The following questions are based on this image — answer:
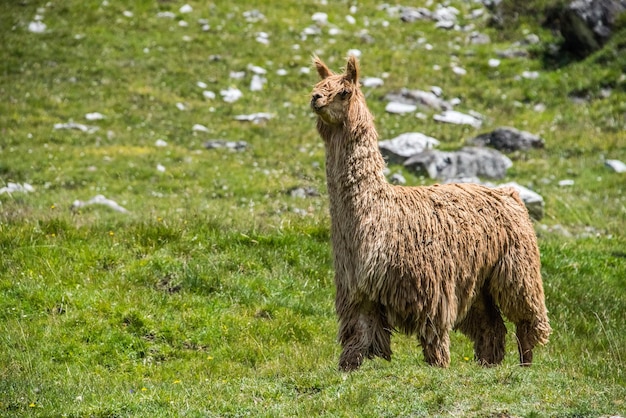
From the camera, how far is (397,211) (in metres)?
8.26

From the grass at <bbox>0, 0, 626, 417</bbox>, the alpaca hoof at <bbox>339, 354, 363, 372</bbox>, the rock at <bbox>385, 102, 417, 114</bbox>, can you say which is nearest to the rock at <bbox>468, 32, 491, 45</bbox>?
the grass at <bbox>0, 0, 626, 417</bbox>

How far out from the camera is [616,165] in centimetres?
2042

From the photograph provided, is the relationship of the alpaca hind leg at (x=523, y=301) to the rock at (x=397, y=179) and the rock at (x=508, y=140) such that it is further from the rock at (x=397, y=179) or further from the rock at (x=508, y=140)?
the rock at (x=508, y=140)

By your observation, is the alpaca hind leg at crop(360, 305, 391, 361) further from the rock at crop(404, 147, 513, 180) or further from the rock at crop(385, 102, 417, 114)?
the rock at crop(385, 102, 417, 114)

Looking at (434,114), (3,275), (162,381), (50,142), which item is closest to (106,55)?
(50,142)

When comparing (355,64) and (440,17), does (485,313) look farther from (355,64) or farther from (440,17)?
(440,17)

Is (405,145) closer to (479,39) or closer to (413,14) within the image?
(479,39)

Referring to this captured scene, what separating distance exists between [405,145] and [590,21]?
9470 mm

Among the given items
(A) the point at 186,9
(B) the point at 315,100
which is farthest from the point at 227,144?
(B) the point at 315,100

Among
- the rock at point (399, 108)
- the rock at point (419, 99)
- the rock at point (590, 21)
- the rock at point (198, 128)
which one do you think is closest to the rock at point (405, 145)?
the rock at point (399, 108)

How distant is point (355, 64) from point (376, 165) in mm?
1015

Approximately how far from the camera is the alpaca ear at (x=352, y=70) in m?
8.08

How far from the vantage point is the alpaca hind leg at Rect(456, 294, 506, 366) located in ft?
29.7

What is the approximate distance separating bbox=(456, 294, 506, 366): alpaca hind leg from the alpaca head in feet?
8.71
